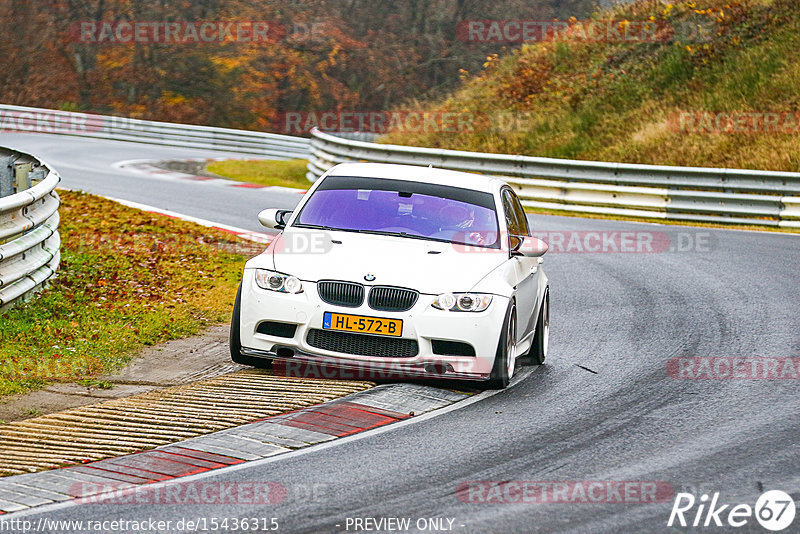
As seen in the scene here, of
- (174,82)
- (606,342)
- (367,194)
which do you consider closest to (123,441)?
(367,194)

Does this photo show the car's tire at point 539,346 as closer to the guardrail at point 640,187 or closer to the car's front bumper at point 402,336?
the car's front bumper at point 402,336

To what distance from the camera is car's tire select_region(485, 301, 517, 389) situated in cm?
824

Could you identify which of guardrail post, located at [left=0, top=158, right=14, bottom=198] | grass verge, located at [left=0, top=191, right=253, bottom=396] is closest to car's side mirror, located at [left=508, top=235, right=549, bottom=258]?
grass verge, located at [left=0, top=191, right=253, bottom=396]

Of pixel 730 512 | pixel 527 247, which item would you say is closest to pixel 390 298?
pixel 527 247

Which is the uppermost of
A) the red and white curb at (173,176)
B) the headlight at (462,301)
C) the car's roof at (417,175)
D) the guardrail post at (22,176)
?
the car's roof at (417,175)

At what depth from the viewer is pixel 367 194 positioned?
9.46 metres

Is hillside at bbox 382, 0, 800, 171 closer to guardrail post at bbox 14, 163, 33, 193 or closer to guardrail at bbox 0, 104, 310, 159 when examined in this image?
guardrail at bbox 0, 104, 310, 159

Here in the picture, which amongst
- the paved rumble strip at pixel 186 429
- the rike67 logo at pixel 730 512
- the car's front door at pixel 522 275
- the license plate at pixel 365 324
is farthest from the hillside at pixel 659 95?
the rike67 logo at pixel 730 512

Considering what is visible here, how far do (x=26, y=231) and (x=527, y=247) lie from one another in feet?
15.8

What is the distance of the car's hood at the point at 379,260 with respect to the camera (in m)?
8.21

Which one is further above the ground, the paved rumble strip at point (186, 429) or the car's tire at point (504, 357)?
the car's tire at point (504, 357)

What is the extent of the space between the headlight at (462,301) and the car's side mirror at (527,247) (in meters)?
0.95

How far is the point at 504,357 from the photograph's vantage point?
8289 mm

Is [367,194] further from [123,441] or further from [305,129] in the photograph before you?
[305,129]
